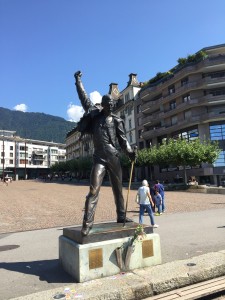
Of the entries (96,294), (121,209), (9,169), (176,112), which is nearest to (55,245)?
(121,209)

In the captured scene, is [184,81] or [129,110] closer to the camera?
[184,81]

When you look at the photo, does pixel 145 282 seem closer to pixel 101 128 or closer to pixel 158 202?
pixel 101 128

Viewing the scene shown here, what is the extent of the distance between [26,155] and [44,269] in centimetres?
11171

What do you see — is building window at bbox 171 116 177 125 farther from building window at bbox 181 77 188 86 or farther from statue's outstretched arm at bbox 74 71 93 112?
statue's outstretched arm at bbox 74 71 93 112

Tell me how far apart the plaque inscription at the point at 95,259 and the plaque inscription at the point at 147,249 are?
0.78m

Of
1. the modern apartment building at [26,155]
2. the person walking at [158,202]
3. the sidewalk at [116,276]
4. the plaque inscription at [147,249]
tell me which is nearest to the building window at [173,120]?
the person walking at [158,202]

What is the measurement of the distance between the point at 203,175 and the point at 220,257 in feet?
127

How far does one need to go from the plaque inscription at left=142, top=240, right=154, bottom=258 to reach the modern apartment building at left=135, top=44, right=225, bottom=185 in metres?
38.2

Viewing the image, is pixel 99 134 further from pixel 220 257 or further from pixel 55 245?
pixel 55 245

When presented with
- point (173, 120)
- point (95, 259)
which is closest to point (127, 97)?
point (173, 120)

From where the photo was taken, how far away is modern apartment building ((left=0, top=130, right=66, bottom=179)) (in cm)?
10681

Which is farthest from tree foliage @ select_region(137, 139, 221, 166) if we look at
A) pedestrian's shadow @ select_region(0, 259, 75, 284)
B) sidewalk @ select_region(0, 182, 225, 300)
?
pedestrian's shadow @ select_region(0, 259, 75, 284)

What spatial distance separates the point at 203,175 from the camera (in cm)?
4262

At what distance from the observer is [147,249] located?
5.29 m
